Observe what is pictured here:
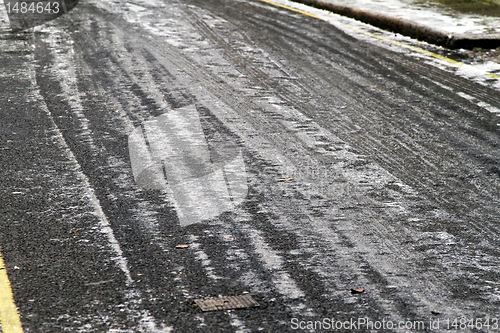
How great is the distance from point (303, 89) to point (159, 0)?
6.94 metres

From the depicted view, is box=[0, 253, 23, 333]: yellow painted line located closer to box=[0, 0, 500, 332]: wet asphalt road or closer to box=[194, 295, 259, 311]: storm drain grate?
box=[0, 0, 500, 332]: wet asphalt road

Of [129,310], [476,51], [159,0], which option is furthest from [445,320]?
[159,0]

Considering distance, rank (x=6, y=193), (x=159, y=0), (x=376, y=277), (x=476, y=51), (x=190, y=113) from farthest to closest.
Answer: (x=159, y=0) < (x=476, y=51) < (x=190, y=113) < (x=6, y=193) < (x=376, y=277)

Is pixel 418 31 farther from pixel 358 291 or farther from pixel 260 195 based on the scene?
pixel 358 291

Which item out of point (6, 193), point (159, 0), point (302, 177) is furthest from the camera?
point (159, 0)

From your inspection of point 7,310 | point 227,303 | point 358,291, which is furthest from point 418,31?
point 7,310

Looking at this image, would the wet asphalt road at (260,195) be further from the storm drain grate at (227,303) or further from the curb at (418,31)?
the curb at (418,31)

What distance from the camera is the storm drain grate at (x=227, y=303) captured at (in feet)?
11.2

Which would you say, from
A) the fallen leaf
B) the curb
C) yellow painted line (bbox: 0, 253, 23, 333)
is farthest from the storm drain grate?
the curb

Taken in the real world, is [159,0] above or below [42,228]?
above

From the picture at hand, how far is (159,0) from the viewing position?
43.4ft

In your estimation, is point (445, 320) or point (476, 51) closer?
point (445, 320)

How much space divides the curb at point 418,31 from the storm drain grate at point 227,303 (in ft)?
24.3

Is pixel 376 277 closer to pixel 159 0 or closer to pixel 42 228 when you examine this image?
pixel 42 228
